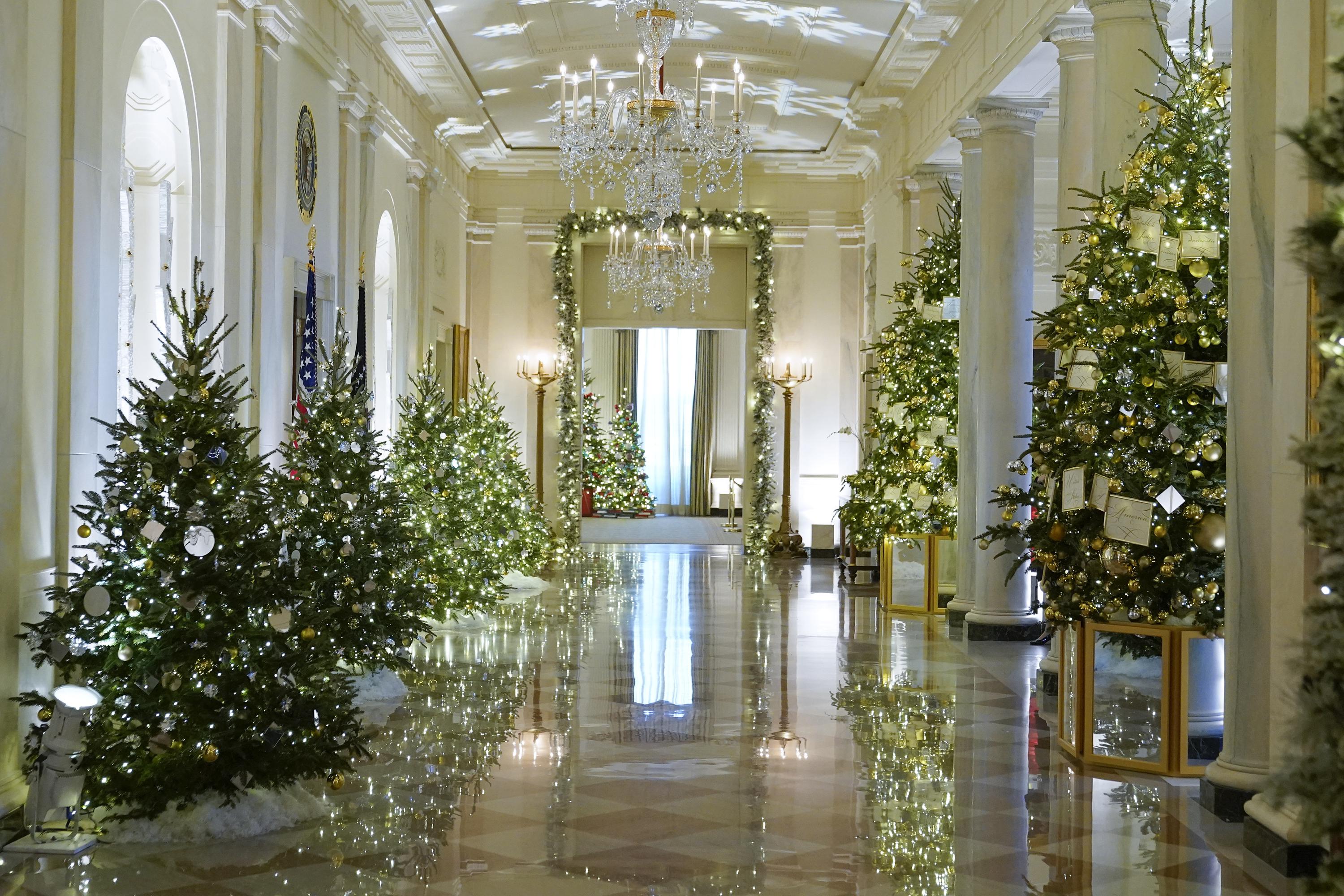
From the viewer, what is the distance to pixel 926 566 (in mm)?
11758

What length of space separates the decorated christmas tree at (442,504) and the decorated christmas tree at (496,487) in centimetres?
6

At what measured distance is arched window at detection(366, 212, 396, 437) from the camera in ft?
39.5

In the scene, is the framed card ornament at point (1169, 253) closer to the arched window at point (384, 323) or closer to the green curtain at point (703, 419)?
Result: the arched window at point (384, 323)

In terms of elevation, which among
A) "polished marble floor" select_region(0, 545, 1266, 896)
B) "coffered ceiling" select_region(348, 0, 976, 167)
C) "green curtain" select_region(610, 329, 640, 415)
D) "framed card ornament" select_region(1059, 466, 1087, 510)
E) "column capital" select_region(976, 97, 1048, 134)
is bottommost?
"polished marble floor" select_region(0, 545, 1266, 896)

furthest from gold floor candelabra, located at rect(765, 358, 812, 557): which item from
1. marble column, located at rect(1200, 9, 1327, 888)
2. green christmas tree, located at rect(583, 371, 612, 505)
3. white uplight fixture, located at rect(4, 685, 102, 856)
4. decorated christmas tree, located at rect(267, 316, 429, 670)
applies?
white uplight fixture, located at rect(4, 685, 102, 856)

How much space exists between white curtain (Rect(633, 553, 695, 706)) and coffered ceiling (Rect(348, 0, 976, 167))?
196 inches

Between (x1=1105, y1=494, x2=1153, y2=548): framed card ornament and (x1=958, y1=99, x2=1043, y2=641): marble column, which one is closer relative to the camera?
(x1=1105, y1=494, x2=1153, y2=548): framed card ornament

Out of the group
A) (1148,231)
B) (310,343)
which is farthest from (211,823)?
(310,343)

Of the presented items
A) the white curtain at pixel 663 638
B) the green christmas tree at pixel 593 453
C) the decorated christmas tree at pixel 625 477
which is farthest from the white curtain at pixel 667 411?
the white curtain at pixel 663 638

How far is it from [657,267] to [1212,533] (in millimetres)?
9683

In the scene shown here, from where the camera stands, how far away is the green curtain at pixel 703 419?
2606 cm

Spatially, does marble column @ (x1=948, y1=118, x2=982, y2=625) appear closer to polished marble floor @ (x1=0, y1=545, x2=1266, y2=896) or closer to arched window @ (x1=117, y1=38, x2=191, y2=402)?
polished marble floor @ (x1=0, y1=545, x2=1266, y2=896)

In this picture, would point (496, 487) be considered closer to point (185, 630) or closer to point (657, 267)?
point (657, 267)

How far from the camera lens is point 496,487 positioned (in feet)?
37.4
